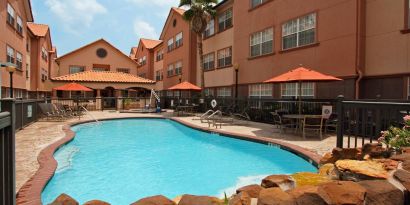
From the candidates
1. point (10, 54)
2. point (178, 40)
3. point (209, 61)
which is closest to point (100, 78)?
point (178, 40)

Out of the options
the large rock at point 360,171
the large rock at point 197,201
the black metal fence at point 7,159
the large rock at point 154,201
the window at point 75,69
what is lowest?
the large rock at point 197,201

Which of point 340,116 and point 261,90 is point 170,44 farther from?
point 340,116

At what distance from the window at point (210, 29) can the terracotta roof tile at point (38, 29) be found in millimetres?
20180

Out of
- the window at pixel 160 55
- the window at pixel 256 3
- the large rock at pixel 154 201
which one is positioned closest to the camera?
the large rock at pixel 154 201

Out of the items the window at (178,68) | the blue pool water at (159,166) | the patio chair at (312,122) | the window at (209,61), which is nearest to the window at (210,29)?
the window at (209,61)

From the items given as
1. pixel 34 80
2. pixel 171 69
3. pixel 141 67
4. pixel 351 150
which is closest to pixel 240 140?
pixel 351 150

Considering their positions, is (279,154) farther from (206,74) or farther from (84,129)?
(206,74)

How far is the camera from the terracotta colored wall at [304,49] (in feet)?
44.5

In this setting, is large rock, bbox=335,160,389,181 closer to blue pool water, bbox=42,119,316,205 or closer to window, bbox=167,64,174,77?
blue pool water, bbox=42,119,316,205

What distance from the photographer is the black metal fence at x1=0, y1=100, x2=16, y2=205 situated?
2637 mm

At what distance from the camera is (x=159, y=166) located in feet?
29.6

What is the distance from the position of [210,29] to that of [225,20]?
2893mm

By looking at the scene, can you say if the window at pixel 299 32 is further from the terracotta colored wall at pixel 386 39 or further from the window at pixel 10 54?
the window at pixel 10 54

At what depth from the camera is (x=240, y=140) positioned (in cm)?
1207
